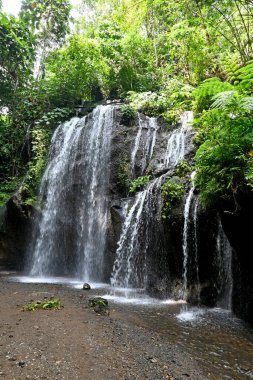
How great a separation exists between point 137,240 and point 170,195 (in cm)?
166

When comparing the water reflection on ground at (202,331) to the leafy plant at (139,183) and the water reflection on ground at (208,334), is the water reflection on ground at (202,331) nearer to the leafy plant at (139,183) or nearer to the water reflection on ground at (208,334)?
the water reflection on ground at (208,334)

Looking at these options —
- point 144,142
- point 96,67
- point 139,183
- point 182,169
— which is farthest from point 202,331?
point 96,67

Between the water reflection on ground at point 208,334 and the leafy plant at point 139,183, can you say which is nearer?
the water reflection on ground at point 208,334

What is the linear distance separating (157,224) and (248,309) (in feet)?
9.89

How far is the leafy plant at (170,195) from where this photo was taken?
24.1 ft

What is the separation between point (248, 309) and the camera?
5.59 m

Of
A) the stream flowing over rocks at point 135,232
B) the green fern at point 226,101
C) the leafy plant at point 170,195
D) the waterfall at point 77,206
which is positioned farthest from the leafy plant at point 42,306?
the green fern at point 226,101

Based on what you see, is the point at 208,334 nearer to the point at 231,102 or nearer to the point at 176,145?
the point at 231,102

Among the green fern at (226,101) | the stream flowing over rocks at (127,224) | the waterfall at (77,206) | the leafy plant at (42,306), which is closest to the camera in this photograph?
the green fern at (226,101)

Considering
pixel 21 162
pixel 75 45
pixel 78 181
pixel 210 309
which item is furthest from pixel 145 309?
pixel 75 45

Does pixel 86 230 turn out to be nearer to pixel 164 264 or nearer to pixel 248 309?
pixel 164 264

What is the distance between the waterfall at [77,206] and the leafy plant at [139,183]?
117cm

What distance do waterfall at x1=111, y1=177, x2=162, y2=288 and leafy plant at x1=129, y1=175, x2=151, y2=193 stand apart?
99cm

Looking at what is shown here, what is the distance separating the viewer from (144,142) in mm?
11117
